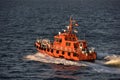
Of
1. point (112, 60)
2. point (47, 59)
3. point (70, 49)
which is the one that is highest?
Result: point (70, 49)

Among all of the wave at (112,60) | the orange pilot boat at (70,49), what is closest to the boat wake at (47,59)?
the orange pilot boat at (70,49)

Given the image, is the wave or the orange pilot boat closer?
the wave

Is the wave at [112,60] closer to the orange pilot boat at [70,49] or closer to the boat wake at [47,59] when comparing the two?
the orange pilot boat at [70,49]

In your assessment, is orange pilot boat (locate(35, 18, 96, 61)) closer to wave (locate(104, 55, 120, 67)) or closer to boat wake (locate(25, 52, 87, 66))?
boat wake (locate(25, 52, 87, 66))

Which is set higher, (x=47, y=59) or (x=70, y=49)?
(x=70, y=49)

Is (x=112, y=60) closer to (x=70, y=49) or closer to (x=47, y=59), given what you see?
(x=70, y=49)

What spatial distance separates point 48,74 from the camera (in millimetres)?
66250

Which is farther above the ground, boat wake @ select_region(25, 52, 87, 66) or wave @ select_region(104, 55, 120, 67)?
boat wake @ select_region(25, 52, 87, 66)

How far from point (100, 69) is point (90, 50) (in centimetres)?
732

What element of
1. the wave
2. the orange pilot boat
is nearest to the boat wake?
the orange pilot boat

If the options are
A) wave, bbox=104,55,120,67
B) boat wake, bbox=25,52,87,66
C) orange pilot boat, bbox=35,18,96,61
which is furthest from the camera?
boat wake, bbox=25,52,87,66

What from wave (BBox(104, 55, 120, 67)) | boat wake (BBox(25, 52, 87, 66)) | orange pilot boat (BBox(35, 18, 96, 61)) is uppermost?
orange pilot boat (BBox(35, 18, 96, 61))

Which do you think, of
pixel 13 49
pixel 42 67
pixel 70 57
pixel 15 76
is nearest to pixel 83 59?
pixel 70 57

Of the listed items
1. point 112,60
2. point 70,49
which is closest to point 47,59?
point 70,49
